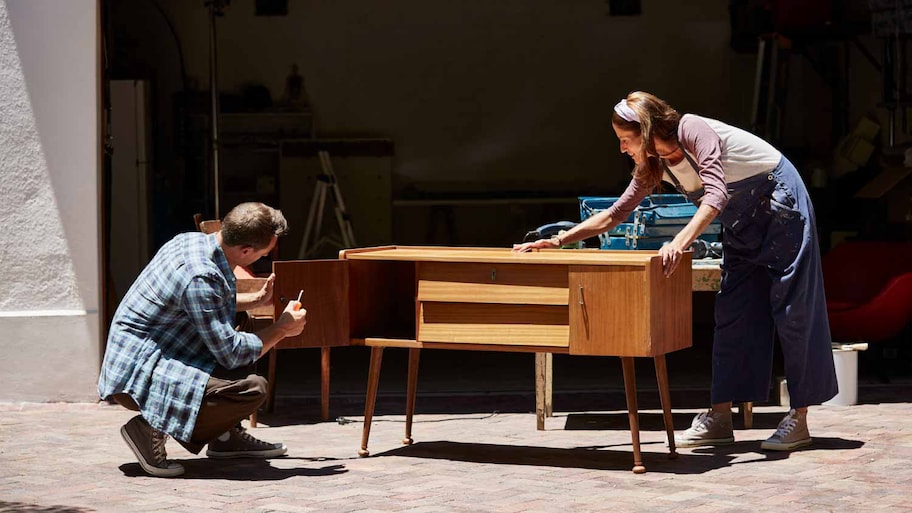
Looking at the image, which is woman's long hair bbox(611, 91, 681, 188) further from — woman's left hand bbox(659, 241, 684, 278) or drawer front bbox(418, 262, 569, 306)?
drawer front bbox(418, 262, 569, 306)

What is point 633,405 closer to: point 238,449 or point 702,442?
point 702,442

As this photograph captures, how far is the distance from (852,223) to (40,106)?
268 inches

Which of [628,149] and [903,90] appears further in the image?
[903,90]

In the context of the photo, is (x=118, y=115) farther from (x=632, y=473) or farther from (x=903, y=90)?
(x=632, y=473)

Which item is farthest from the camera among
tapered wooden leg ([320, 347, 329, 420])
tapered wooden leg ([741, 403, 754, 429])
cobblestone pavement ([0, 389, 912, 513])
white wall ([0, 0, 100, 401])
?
white wall ([0, 0, 100, 401])

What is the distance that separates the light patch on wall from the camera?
25.3 ft

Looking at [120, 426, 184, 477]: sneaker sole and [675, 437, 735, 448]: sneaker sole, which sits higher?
[120, 426, 184, 477]: sneaker sole

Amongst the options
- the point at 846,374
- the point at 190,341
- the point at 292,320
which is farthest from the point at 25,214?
the point at 846,374

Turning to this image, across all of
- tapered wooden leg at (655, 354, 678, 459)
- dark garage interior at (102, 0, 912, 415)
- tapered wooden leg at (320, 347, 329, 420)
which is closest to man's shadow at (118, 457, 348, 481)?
tapered wooden leg at (320, 347, 329, 420)

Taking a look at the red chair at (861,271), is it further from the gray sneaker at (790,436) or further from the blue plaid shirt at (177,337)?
the blue plaid shirt at (177,337)

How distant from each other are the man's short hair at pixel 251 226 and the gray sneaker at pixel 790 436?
235 cm

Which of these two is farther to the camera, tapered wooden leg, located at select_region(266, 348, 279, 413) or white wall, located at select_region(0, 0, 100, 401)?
white wall, located at select_region(0, 0, 100, 401)

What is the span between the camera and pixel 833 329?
828 centimetres

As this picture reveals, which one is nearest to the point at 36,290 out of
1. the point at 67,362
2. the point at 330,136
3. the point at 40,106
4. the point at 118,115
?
the point at 67,362
